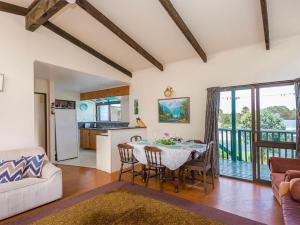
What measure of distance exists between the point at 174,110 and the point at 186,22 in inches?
83.3

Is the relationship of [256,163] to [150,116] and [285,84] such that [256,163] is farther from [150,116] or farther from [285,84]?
[150,116]

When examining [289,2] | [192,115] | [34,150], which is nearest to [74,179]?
[34,150]

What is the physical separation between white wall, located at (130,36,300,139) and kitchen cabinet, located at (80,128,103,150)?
237 centimetres

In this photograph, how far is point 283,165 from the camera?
9.59ft

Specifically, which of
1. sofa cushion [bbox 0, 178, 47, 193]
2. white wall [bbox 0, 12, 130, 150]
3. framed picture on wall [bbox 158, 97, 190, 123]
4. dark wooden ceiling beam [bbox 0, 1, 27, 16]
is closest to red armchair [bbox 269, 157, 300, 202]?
framed picture on wall [bbox 158, 97, 190, 123]

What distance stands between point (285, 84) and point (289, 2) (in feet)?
4.50

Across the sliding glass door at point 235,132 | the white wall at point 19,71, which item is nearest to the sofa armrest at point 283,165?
the sliding glass door at point 235,132

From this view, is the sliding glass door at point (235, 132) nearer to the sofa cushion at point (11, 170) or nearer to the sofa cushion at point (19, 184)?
the sofa cushion at point (19, 184)

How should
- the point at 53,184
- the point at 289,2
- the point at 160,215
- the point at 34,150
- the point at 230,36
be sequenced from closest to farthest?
the point at 160,215
the point at 289,2
the point at 53,184
the point at 34,150
the point at 230,36

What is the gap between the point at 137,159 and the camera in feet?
12.3

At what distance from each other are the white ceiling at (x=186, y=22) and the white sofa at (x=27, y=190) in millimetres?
2657

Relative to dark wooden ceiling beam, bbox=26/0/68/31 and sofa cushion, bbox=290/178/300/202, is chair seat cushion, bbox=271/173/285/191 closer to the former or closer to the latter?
sofa cushion, bbox=290/178/300/202

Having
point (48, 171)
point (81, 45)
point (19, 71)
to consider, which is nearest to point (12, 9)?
point (19, 71)

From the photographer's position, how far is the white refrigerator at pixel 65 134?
5.54 meters
